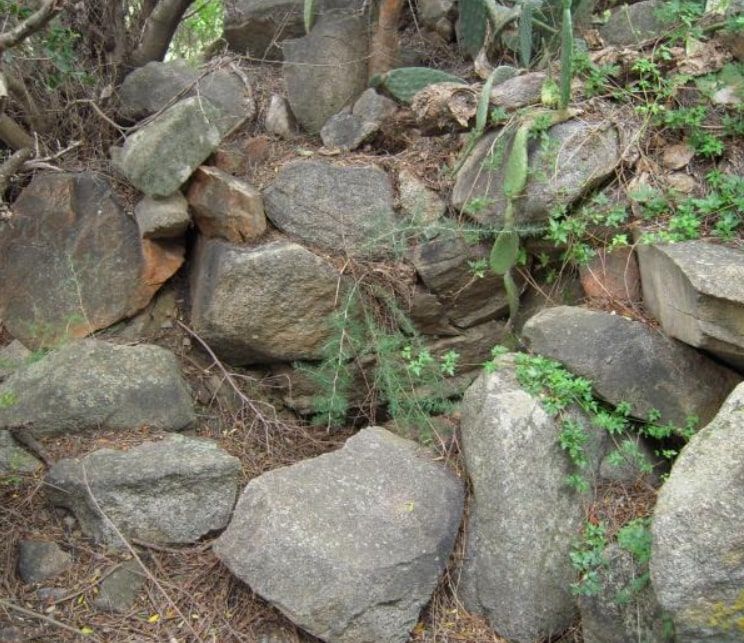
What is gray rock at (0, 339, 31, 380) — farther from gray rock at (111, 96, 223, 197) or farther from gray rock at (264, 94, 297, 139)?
gray rock at (264, 94, 297, 139)

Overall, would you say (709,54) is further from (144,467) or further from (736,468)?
(144,467)

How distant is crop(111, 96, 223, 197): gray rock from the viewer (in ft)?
13.4

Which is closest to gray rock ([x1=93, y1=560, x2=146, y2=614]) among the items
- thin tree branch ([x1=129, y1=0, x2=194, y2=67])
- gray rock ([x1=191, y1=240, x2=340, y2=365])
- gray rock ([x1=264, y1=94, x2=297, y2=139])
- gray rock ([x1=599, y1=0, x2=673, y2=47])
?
gray rock ([x1=191, y1=240, x2=340, y2=365])

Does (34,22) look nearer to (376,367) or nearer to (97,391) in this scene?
(97,391)

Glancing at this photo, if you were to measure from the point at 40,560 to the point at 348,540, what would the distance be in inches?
50.5

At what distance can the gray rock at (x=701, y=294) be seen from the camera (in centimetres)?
304

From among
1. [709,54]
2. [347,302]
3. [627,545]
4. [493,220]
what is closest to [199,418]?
[347,302]

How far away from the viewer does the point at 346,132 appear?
4.61m

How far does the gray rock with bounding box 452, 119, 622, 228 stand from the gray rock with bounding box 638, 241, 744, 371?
0.53m

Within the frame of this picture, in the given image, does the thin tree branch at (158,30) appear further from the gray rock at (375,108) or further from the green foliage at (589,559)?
the green foliage at (589,559)

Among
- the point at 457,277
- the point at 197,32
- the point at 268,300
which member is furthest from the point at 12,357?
the point at 197,32

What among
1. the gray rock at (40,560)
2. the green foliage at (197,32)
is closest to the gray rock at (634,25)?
the green foliage at (197,32)

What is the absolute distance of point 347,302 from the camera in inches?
156

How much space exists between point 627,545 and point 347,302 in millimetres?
1744
